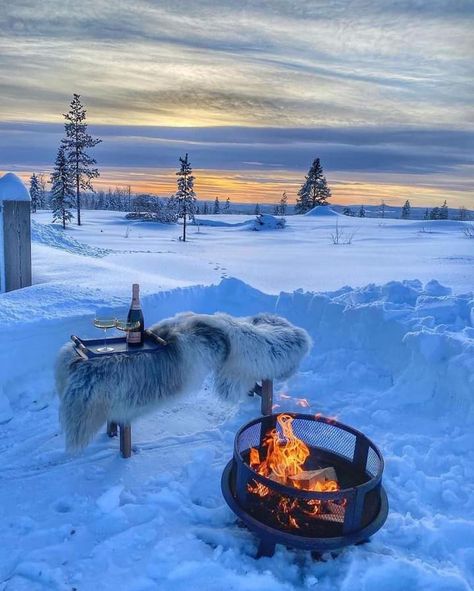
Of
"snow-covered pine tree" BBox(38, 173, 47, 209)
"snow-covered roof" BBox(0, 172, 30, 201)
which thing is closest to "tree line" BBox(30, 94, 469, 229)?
"snow-covered roof" BBox(0, 172, 30, 201)

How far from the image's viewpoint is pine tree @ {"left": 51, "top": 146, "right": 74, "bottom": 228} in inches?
1009

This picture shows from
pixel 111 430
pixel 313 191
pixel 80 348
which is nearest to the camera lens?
pixel 80 348

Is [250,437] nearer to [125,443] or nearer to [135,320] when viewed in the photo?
[125,443]

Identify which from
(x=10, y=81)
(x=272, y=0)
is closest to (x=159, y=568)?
(x=272, y=0)

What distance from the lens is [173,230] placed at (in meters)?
26.8

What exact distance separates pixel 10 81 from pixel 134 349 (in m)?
7.95

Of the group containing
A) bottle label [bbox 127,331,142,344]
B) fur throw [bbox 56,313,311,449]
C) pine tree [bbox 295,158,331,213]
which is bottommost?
fur throw [bbox 56,313,311,449]

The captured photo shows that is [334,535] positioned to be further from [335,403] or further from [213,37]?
[213,37]

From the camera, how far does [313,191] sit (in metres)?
35.4

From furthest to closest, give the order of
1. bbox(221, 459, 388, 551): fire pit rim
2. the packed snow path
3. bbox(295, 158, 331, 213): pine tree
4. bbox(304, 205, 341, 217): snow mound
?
bbox(295, 158, 331, 213): pine tree → bbox(304, 205, 341, 217): snow mound → the packed snow path → bbox(221, 459, 388, 551): fire pit rim

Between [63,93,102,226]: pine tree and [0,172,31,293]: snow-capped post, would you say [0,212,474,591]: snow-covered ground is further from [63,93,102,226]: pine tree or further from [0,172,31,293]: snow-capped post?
[63,93,102,226]: pine tree

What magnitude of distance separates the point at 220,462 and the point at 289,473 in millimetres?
835

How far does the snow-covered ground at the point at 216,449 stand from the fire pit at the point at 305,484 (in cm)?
23

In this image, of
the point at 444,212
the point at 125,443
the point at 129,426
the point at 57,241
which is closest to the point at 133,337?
the point at 129,426
